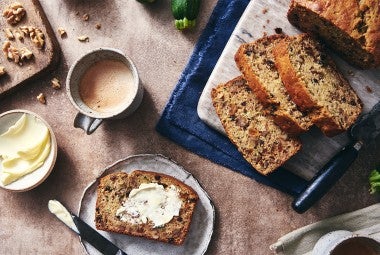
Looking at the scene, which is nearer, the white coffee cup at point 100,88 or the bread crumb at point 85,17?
the white coffee cup at point 100,88

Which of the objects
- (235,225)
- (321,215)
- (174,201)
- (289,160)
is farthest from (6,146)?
(321,215)

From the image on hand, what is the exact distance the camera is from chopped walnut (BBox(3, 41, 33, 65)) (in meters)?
3.41

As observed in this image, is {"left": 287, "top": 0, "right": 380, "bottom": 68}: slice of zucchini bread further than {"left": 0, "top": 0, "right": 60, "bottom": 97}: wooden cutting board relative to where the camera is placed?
No

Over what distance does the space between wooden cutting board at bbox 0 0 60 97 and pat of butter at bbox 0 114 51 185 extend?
0.24 metres

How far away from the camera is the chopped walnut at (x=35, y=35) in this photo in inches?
133

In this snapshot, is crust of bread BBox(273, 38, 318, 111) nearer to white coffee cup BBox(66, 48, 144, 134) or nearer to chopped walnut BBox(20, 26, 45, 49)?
white coffee cup BBox(66, 48, 144, 134)

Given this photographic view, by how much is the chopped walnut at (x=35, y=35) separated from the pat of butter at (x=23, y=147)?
1.37 ft

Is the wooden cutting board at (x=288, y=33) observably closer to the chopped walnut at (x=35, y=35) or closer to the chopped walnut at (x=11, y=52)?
the chopped walnut at (x=35, y=35)

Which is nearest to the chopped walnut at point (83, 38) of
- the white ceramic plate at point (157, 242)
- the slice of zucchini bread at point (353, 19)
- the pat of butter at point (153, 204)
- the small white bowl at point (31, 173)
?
the small white bowl at point (31, 173)

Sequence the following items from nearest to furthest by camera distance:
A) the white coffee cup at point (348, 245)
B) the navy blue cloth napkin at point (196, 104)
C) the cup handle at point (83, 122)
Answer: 1. the white coffee cup at point (348, 245)
2. the cup handle at point (83, 122)
3. the navy blue cloth napkin at point (196, 104)

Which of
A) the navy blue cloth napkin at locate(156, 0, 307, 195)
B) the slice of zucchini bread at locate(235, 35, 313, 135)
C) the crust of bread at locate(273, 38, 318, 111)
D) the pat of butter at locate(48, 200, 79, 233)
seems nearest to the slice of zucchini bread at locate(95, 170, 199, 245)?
the pat of butter at locate(48, 200, 79, 233)

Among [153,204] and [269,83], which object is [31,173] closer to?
[153,204]

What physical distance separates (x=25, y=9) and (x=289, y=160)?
173 cm

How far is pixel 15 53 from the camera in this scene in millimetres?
3414
